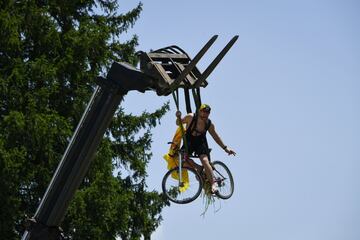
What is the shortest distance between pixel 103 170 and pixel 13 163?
227 centimetres

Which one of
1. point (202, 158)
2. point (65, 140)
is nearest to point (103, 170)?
point (65, 140)

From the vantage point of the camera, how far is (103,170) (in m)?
21.5

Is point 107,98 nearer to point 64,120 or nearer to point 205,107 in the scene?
point 205,107

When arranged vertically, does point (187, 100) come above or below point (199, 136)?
above

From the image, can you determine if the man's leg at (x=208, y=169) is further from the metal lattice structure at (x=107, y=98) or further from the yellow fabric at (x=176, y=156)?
the metal lattice structure at (x=107, y=98)

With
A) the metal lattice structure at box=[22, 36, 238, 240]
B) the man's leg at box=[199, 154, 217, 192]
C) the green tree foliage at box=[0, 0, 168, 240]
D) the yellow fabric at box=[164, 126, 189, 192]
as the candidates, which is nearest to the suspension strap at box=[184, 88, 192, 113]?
the metal lattice structure at box=[22, 36, 238, 240]

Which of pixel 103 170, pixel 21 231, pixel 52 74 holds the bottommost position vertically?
pixel 21 231

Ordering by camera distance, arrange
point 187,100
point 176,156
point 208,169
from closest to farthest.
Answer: point 187,100, point 208,169, point 176,156

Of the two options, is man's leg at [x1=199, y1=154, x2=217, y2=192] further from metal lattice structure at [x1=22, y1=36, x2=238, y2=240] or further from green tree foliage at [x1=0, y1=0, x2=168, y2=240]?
green tree foliage at [x1=0, y1=0, x2=168, y2=240]

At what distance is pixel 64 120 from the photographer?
21078 millimetres

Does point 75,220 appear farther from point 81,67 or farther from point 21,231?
point 81,67

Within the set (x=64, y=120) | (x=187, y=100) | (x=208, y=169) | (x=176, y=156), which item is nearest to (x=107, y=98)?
(x=187, y=100)

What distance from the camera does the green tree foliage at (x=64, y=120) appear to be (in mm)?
20516

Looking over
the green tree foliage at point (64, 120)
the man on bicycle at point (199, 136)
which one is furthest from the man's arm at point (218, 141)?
the green tree foliage at point (64, 120)
